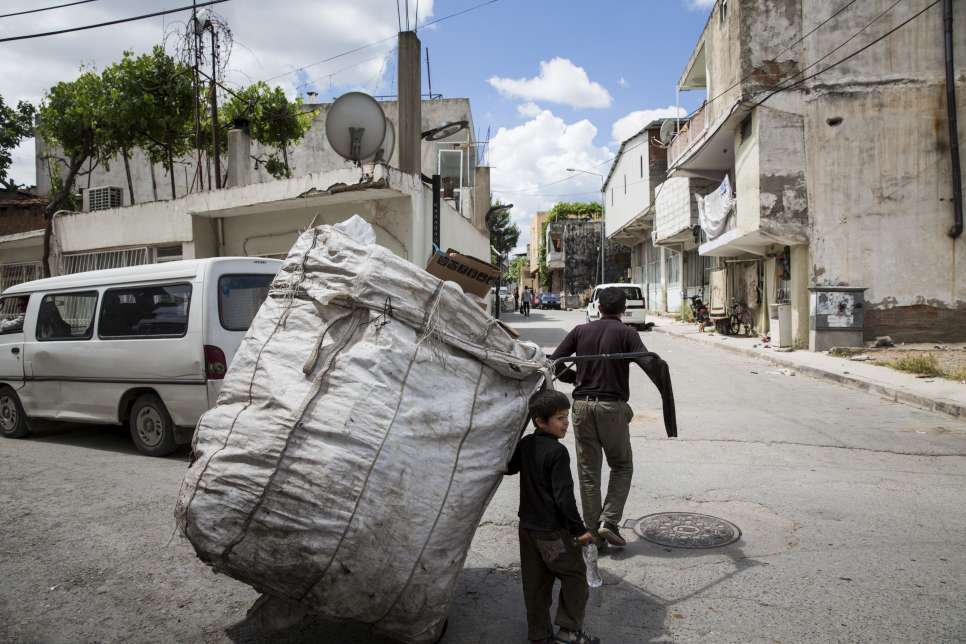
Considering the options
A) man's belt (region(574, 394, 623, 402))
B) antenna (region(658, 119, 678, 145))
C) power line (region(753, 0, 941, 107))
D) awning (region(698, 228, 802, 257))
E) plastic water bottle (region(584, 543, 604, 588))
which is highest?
antenna (region(658, 119, 678, 145))

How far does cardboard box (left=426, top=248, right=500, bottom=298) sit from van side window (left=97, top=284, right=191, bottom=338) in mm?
3519

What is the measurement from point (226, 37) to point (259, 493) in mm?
14137

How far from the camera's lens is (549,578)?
3.04 m

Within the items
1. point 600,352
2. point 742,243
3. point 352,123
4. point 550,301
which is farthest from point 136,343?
point 550,301

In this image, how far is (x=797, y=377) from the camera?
12.7m

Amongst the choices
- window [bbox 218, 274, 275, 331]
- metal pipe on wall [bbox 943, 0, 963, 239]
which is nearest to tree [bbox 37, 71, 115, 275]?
window [bbox 218, 274, 275, 331]

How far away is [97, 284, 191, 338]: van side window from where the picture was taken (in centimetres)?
651

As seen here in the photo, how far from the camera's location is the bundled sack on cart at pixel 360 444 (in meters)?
2.57

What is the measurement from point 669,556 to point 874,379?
→ 8.81 m

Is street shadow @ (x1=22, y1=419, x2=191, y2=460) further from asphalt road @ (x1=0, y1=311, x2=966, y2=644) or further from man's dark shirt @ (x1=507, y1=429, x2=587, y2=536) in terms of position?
man's dark shirt @ (x1=507, y1=429, x2=587, y2=536)

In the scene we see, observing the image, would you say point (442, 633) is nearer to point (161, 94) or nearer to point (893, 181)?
point (893, 181)

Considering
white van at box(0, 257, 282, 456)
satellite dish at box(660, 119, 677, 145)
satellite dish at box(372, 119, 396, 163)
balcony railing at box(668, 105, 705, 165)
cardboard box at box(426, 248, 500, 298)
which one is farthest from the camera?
satellite dish at box(660, 119, 677, 145)

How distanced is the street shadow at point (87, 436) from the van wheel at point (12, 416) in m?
0.11

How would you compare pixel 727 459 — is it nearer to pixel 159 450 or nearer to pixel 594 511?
pixel 594 511
